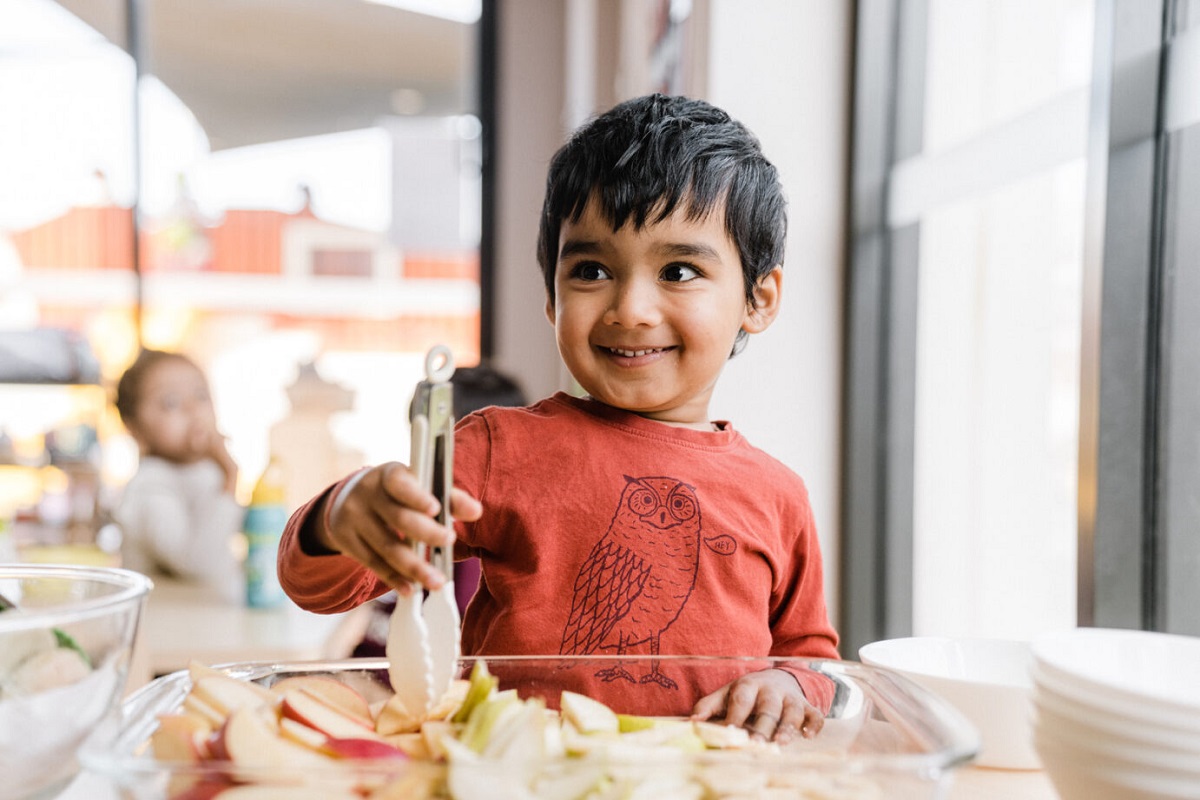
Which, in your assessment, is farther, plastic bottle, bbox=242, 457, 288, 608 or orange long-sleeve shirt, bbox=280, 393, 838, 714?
plastic bottle, bbox=242, 457, 288, 608

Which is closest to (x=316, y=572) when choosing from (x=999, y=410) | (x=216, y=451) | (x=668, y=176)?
(x=668, y=176)

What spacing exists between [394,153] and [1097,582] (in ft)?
11.0

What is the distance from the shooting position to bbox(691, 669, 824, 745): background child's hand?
2.10ft

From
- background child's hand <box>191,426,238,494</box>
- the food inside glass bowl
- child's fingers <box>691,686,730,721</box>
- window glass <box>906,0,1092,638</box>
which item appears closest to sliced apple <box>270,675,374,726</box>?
the food inside glass bowl

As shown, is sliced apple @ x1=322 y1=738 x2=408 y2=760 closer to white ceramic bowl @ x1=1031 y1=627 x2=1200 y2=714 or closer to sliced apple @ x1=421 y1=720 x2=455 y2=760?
sliced apple @ x1=421 y1=720 x2=455 y2=760

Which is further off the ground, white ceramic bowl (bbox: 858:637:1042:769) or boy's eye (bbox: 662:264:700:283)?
boy's eye (bbox: 662:264:700:283)

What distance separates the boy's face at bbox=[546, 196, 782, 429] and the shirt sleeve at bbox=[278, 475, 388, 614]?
0.26 m

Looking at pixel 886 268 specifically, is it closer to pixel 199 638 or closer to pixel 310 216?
pixel 199 638

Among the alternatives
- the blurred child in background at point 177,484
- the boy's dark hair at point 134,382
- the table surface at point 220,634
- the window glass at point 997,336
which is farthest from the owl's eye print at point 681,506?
the boy's dark hair at point 134,382

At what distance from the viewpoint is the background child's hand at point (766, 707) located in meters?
0.64

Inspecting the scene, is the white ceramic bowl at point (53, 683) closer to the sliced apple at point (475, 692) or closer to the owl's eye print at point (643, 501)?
the sliced apple at point (475, 692)

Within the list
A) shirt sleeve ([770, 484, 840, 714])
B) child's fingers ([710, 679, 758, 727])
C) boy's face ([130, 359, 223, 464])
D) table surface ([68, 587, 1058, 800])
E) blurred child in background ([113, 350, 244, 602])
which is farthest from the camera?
boy's face ([130, 359, 223, 464])

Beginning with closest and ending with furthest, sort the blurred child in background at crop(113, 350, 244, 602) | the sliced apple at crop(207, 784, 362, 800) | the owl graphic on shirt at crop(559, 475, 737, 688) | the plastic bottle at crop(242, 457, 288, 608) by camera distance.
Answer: the sliced apple at crop(207, 784, 362, 800)
the owl graphic on shirt at crop(559, 475, 737, 688)
the plastic bottle at crop(242, 457, 288, 608)
the blurred child in background at crop(113, 350, 244, 602)

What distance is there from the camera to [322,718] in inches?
22.4
